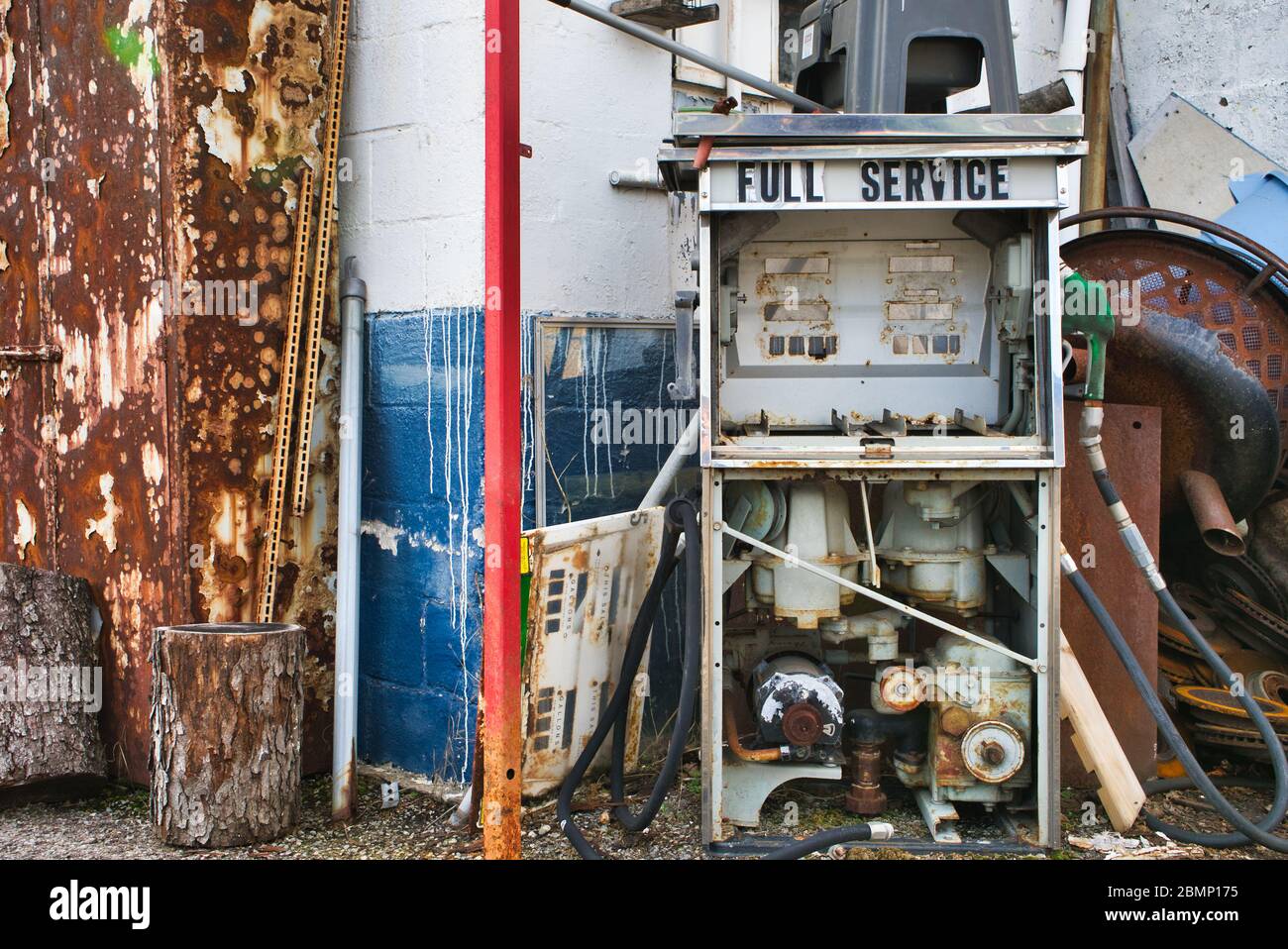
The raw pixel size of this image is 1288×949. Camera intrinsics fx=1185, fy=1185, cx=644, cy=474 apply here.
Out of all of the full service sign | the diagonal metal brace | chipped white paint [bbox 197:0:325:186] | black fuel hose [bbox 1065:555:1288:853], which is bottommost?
black fuel hose [bbox 1065:555:1288:853]

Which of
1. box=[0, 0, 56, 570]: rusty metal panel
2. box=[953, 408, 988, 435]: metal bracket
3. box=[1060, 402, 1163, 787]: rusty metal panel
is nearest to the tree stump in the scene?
box=[0, 0, 56, 570]: rusty metal panel

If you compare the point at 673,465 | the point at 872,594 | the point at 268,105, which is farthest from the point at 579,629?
the point at 268,105

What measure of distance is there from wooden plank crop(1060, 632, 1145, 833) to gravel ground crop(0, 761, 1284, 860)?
0.08 meters

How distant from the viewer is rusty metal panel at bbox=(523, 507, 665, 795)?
3855 millimetres

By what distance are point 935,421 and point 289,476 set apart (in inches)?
89.4

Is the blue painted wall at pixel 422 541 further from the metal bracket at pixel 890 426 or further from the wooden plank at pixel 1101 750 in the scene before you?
the wooden plank at pixel 1101 750

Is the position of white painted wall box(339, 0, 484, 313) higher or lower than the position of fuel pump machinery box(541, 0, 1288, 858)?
higher

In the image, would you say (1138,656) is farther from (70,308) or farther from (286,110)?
(70,308)

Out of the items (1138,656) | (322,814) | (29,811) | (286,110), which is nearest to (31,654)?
(29,811)

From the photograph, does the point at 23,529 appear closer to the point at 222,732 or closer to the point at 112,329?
the point at 112,329

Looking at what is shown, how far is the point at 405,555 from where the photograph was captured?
4.32 m

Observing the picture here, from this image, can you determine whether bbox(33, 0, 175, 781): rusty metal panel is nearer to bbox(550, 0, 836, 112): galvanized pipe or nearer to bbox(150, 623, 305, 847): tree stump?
bbox(150, 623, 305, 847): tree stump

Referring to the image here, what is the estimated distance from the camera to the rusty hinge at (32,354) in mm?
4512

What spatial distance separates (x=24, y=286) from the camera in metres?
4.63
